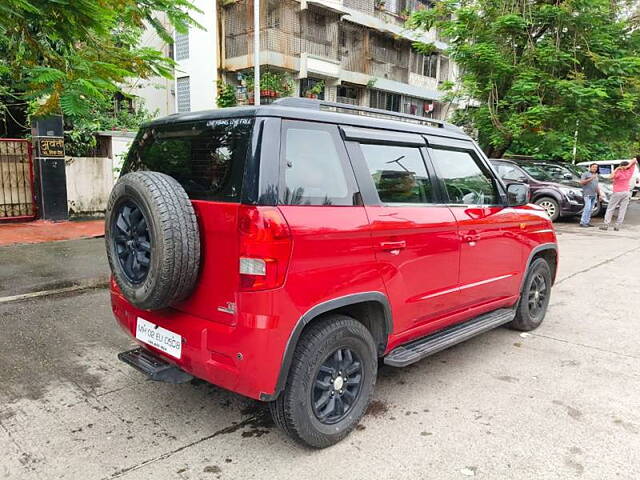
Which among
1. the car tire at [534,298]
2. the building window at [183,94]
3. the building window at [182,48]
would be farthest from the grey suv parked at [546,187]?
the building window at [182,48]

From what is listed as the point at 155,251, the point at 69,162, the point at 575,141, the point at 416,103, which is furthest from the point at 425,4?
the point at 155,251

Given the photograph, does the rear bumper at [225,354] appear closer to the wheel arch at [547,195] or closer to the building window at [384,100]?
the wheel arch at [547,195]

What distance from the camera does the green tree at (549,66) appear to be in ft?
42.6

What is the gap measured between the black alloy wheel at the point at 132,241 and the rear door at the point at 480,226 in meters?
2.09

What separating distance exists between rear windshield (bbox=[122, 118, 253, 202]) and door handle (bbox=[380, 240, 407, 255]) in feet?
3.13

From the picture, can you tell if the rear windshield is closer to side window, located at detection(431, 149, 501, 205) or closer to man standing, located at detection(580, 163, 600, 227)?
side window, located at detection(431, 149, 501, 205)

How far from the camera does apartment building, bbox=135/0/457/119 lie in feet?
64.8

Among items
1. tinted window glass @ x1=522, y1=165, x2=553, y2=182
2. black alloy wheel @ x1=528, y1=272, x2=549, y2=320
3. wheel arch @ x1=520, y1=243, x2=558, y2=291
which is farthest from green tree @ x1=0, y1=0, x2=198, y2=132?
tinted window glass @ x1=522, y1=165, x2=553, y2=182

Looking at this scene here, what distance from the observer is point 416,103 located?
27.8 m

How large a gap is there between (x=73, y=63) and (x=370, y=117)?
263 cm

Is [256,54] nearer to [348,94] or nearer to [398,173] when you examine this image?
[348,94]

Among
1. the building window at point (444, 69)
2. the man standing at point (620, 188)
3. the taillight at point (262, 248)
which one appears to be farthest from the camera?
the building window at point (444, 69)

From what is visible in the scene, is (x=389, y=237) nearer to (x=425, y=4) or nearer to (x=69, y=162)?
(x=69, y=162)

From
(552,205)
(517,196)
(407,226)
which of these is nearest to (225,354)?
(407,226)
